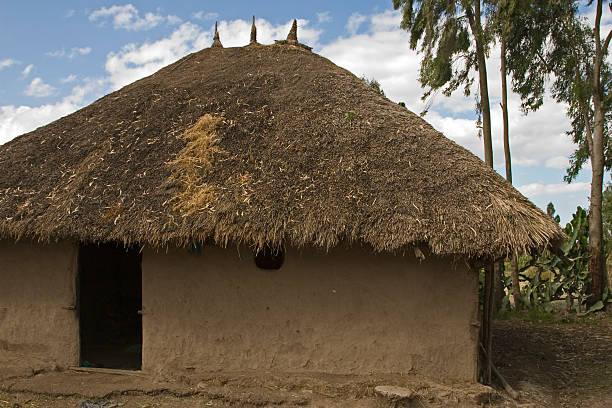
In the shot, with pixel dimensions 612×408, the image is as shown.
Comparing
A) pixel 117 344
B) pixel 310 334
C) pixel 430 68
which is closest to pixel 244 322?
pixel 310 334

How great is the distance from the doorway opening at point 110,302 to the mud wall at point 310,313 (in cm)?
198

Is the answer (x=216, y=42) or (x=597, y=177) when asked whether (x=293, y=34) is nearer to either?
(x=216, y=42)

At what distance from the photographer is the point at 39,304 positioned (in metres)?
6.07

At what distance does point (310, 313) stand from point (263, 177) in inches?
59.4

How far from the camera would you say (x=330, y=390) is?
18.0 ft

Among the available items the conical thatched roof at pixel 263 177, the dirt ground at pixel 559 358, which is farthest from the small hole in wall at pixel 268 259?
the dirt ground at pixel 559 358

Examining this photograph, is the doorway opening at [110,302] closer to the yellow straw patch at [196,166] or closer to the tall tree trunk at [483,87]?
the yellow straw patch at [196,166]

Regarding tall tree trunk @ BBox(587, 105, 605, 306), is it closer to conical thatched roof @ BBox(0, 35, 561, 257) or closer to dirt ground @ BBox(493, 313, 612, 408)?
dirt ground @ BBox(493, 313, 612, 408)

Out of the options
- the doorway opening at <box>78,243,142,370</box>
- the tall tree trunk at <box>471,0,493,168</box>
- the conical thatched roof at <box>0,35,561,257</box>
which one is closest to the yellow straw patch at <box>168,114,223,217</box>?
the conical thatched roof at <box>0,35,561,257</box>

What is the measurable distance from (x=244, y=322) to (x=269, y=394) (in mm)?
781

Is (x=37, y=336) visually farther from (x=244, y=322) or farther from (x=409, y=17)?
(x=409, y=17)

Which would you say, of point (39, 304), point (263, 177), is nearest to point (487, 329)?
point (263, 177)

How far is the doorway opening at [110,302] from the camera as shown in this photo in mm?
7988

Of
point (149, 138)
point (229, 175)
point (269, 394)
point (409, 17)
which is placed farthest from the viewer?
point (409, 17)
